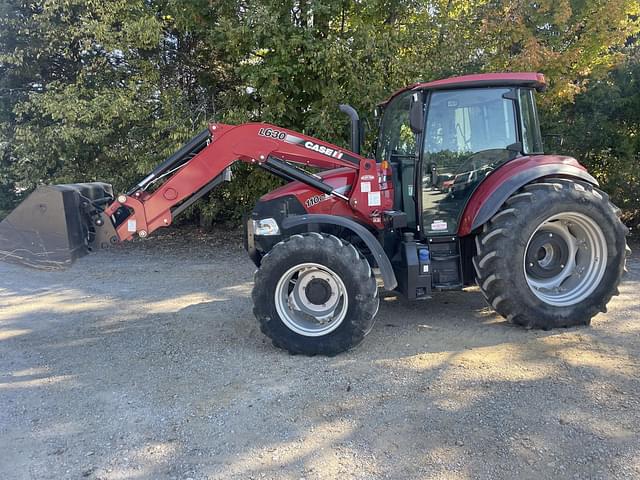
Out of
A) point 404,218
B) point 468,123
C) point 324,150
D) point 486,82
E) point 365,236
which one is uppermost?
point 486,82

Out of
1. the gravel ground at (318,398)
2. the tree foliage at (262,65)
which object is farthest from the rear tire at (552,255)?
the tree foliage at (262,65)

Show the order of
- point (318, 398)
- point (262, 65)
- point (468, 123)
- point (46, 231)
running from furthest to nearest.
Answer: point (262, 65)
point (468, 123)
point (46, 231)
point (318, 398)

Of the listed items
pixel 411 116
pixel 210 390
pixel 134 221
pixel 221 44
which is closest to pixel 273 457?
pixel 210 390

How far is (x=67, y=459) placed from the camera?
3.11 metres

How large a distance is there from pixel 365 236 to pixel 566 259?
2.20m

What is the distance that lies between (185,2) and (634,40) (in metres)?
8.69

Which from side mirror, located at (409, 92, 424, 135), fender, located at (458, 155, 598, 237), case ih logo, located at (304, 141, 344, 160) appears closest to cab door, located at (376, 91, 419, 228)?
side mirror, located at (409, 92, 424, 135)

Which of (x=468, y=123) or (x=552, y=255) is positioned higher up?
(x=468, y=123)

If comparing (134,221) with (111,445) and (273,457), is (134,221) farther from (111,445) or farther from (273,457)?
(273,457)

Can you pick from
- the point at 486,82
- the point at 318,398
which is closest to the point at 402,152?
the point at 486,82

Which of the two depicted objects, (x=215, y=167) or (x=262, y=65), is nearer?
(x=215, y=167)

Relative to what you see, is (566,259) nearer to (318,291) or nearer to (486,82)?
(486,82)

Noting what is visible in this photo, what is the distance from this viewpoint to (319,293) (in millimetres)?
4684

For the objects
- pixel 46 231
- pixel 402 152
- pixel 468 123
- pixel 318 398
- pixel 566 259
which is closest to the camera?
pixel 318 398
